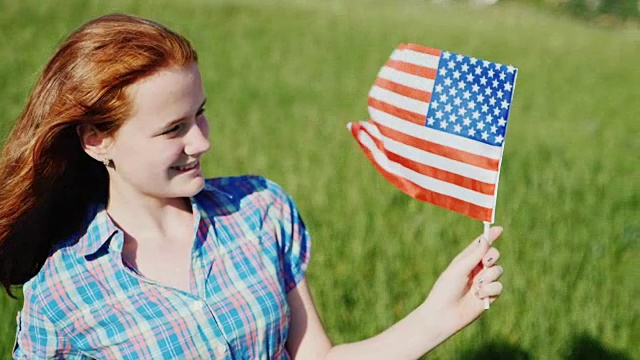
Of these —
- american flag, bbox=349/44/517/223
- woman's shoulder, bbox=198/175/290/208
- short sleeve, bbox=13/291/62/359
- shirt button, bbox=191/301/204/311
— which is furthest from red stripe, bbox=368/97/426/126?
short sleeve, bbox=13/291/62/359

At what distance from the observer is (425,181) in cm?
252

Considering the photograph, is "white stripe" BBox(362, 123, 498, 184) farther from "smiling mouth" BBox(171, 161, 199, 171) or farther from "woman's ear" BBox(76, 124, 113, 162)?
"woman's ear" BBox(76, 124, 113, 162)

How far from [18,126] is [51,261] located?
1.12 feet

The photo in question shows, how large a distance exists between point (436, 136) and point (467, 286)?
0.40m

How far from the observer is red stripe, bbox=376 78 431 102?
2.49 meters

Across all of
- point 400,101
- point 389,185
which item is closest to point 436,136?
point 400,101

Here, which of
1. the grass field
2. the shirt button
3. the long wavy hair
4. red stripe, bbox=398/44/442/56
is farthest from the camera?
the grass field

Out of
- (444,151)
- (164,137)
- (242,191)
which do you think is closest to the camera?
(164,137)

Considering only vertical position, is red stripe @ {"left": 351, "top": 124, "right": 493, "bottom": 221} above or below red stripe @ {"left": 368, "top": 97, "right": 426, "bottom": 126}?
below

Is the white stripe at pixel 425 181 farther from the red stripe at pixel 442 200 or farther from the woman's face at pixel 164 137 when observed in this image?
the woman's face at pixel 164 137

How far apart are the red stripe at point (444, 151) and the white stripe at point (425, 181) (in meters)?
0.07

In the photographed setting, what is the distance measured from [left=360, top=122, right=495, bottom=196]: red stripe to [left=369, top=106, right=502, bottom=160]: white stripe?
0.07m

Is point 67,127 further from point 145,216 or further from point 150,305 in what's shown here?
point 150,305

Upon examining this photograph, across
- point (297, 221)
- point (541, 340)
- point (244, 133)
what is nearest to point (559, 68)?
point (244, 133)
